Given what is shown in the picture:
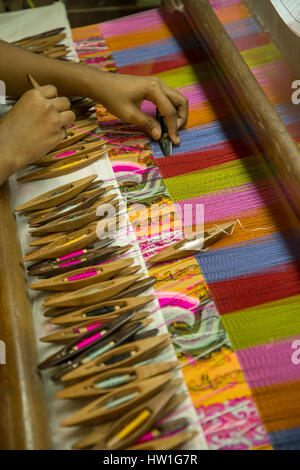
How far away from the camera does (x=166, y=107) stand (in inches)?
70.2

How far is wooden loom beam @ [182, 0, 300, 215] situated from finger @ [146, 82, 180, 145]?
0.78ft

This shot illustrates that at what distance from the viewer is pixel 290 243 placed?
1460 millimetres

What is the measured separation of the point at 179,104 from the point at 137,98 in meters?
0.16

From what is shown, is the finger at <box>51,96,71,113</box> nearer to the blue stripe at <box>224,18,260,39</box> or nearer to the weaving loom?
the weaving loom

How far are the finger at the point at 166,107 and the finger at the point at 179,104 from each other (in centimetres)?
2

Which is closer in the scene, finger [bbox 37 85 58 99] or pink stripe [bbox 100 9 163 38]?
finger [bbox 37 85 58 99]

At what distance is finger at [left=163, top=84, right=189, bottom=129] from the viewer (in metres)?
1.82

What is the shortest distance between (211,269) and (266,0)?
1.17 meters

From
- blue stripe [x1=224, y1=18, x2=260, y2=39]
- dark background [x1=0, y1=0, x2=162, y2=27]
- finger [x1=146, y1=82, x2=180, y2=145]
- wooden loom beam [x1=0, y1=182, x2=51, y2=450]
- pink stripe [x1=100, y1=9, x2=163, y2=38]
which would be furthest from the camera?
dark background [x1=0, y1=0, x2=162, y2=27]

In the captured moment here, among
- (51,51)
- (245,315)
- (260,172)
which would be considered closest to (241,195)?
(260,172)

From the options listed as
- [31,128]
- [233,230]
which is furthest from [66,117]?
[233,230]

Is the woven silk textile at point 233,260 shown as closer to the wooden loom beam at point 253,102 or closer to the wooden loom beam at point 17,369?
the wooden loom beam at point 253,102

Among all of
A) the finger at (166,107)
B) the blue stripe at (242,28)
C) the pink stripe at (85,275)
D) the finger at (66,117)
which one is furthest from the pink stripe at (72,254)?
the blue stripe at (242,28)

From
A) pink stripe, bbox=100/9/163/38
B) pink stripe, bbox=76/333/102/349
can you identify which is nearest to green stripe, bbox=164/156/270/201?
pink stripe, bbox=76/333/102/349
